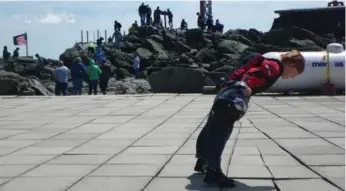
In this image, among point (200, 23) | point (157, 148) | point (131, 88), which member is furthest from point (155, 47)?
point (157, 148)

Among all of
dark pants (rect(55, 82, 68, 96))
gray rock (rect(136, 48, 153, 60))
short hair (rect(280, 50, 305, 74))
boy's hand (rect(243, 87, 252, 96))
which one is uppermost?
gray rock (rect(136, 48, 153, 60))

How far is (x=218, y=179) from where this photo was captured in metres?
6.60

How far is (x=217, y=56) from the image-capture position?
44.2 metres

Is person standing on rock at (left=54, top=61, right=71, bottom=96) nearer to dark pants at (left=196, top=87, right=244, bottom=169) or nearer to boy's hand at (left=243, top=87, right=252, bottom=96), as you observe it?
dark pants at (left=196, top=87, right=244, bottom=169)

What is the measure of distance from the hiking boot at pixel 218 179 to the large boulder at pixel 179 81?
1574cm

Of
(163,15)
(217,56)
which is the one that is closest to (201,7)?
(163,15)

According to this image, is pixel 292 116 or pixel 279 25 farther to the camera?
pixel 279 25

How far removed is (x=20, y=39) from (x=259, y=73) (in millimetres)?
46081

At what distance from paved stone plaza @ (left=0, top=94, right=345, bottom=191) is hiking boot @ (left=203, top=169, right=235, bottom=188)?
10cm

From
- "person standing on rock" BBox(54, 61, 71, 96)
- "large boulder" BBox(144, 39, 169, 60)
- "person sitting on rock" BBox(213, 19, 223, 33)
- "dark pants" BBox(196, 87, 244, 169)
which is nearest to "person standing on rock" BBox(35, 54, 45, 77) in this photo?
"large boulder" BBox(144, 39, 169, 60)

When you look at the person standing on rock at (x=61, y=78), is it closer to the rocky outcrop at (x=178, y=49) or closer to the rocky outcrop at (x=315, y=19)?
the rocky outcrop at (x=178, y=49)

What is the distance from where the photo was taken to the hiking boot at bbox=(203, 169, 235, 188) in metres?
6.57

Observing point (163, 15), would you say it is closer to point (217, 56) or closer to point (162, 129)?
point (217, 56)

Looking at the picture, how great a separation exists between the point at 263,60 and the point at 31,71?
38.3 metres
